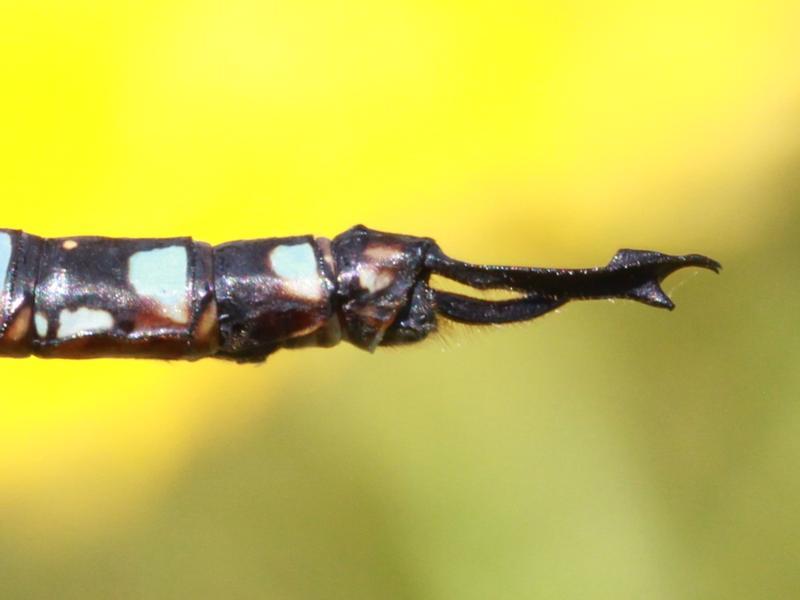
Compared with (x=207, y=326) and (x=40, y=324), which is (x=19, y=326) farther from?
(x=207, y=326)

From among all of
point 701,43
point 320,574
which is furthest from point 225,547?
point 701,43

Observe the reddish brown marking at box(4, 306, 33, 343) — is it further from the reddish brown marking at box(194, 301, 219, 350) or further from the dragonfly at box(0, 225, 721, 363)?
the reddish brown marking at box(194, 301, 219, 350)

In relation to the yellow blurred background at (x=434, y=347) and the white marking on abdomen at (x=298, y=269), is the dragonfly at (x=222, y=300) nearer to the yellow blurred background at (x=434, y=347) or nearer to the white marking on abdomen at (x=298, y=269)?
the white marking on abdomen at (x=298, y=269)

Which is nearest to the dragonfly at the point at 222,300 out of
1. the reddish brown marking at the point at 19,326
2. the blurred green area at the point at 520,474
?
the reddish brown marking at the point at 19,326

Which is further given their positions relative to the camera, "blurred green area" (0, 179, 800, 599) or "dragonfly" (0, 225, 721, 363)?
"blurred green area" (0, 179, 800, 599)

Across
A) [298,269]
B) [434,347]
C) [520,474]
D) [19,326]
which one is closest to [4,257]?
[19,326]

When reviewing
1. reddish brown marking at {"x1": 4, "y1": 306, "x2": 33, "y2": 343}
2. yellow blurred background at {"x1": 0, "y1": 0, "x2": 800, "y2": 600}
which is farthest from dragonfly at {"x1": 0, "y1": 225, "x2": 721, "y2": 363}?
yellow blurred background at {"x1": 0, "y1": 0, "x2": 800, "y2": 600}

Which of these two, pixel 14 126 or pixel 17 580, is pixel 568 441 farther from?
pixel 14 126
